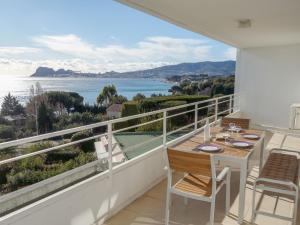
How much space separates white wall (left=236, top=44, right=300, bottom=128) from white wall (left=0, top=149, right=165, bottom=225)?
441 cm

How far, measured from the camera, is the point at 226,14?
3514 millimetres

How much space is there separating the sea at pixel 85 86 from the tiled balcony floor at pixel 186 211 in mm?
8740

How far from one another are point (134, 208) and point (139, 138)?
479 centimetres

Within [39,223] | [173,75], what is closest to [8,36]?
[173,75]

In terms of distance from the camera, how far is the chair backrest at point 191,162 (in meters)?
2.11

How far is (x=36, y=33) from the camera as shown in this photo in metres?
18.5

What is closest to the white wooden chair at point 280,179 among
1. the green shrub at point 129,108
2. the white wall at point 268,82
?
the white wall at point 268,82

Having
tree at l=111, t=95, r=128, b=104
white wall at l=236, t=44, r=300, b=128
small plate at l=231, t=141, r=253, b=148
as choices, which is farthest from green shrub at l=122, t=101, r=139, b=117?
small plate at l=231, t=141, r=253, b=148

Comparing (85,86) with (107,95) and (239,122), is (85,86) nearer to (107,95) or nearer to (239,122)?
(107,95)

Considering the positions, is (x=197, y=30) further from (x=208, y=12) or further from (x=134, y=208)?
(x=134, y=208)

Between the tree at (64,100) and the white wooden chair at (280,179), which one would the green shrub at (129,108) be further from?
the white wooden chair at (280,179)

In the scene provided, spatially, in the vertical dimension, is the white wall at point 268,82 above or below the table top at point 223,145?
above

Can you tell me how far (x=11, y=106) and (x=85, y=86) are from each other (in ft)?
12.8

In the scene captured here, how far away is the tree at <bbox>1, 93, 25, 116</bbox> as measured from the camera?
394 inches
